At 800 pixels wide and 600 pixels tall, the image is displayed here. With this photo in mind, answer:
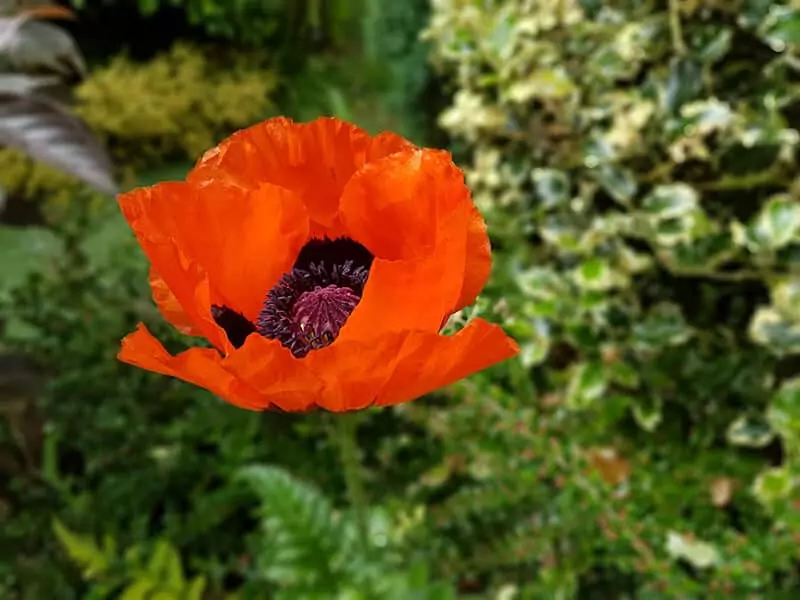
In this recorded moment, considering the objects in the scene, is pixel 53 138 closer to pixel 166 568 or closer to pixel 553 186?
pixel 166 568

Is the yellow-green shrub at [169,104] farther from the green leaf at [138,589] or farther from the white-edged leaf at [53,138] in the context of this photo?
the green leaf at [138,589]

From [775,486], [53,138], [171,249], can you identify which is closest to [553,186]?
[775,486]

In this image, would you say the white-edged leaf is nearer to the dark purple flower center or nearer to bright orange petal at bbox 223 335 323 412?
the dark purple flower center

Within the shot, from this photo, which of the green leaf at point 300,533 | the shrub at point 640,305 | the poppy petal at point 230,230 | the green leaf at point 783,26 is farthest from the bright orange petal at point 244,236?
the green leaf at point 783,26

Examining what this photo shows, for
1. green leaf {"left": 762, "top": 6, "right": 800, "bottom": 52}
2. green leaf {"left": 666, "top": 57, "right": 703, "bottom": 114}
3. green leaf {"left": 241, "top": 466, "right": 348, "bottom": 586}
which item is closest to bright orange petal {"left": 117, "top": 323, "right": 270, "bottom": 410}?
green leaf {"left": 241, "top": 466, "right": 348, "bottom": 586}

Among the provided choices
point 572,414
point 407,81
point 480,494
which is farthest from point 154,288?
point 407,81
